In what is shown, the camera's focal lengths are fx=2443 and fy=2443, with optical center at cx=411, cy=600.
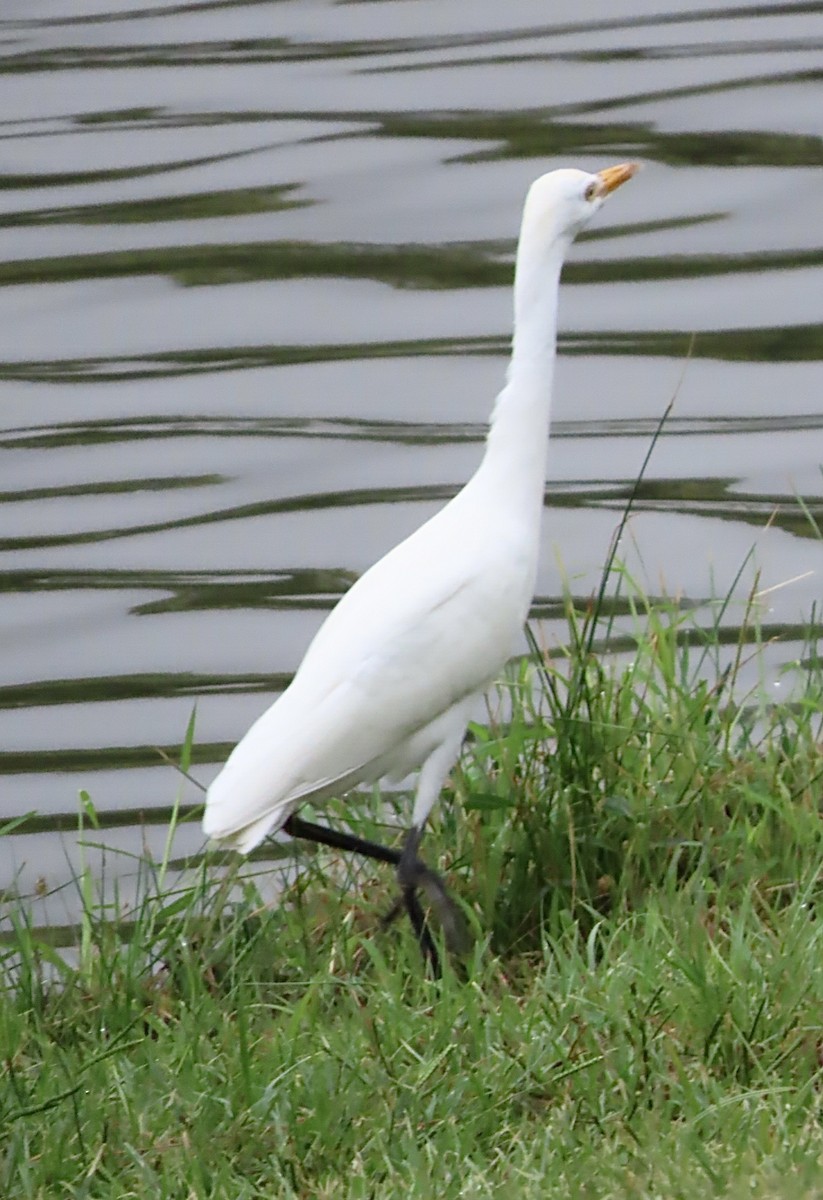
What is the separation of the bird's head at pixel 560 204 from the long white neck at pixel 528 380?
1 cm

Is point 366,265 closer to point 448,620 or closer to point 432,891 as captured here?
point 448,620

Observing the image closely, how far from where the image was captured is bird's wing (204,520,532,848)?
4.82m

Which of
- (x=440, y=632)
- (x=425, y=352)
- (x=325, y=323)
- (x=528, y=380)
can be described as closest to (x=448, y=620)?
(x=440, y=632)

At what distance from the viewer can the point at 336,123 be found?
11352mm

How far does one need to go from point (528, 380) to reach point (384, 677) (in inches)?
26.3

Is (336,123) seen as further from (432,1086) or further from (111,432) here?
(432,1086)

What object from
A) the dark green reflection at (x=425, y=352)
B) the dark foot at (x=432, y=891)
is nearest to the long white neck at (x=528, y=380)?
the dark foot at (x=432, y=891)

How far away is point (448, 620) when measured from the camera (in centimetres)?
491

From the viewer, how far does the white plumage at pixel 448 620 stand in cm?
487

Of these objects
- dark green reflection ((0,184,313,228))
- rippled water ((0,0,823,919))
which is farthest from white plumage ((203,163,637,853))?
dark green reflection ((0,184,313,228))

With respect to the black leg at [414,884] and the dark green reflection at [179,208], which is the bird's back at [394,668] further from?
the dark green reflection at [179,208]

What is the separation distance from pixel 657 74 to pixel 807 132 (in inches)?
35.0

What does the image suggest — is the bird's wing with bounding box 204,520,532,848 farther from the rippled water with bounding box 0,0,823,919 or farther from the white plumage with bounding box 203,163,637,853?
the rippled water with bounding box 0,0,823,919

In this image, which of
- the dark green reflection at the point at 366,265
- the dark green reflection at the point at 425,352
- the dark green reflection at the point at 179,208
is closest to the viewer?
the dark green reflection at the point at 425,352
